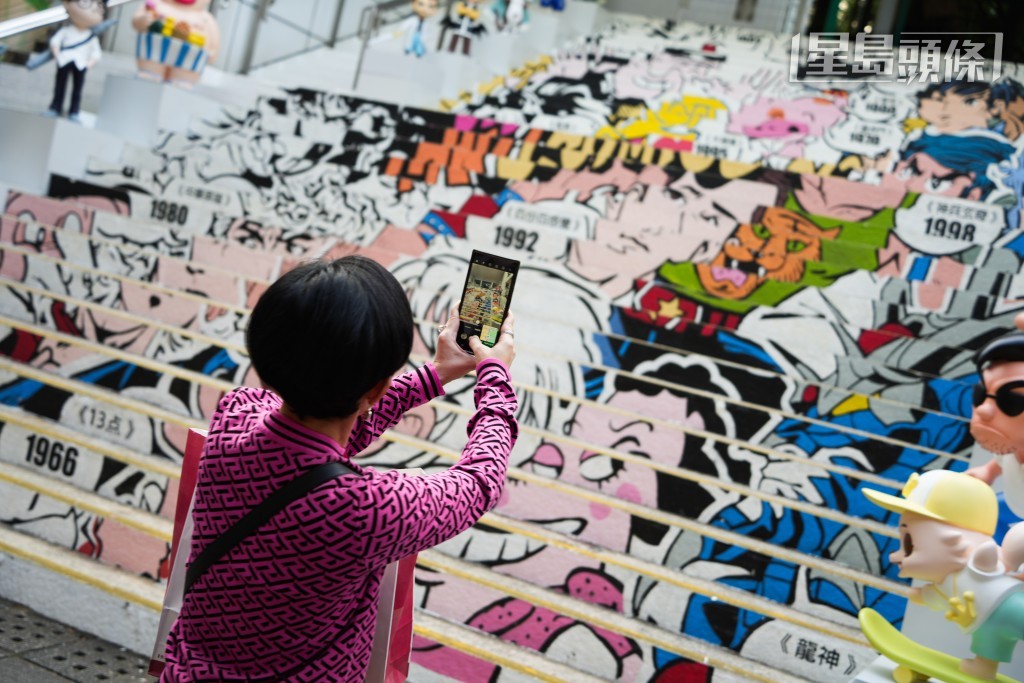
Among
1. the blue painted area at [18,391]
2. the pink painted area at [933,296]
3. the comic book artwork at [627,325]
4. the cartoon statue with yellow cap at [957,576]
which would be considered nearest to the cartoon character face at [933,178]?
the comic book artwork at [627,325]

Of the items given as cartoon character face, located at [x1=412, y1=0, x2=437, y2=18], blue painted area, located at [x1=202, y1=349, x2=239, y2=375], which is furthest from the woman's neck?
cartoon character face, located at [x1=412, y1=0, x2=437, y2=18]

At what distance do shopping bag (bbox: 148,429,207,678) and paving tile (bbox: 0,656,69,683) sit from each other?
1170mm

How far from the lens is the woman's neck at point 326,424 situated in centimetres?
113

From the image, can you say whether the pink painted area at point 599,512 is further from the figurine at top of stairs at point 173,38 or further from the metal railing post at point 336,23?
the metal railing post at point 336,23

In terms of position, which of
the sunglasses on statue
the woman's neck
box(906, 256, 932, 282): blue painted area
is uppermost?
box(906, 256, 932, 282): blue painted area

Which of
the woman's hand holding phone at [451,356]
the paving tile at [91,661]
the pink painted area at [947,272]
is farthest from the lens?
the pink painted area at [947,272]

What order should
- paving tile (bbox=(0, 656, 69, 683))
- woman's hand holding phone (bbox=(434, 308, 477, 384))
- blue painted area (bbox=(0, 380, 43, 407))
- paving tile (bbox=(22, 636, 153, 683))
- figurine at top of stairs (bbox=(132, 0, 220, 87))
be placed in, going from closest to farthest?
woman's hand holding phone (bbox=(434, 308, 477, 384))
paving tile (bbox=(0, 656, 69, 683))
paving tile (bbox=(22, 636, 153, 683))
blue painted area (bbox=(0, 380, 43, 407))
figurine at top of stairs (bbox=(132, 0, 220, 87))

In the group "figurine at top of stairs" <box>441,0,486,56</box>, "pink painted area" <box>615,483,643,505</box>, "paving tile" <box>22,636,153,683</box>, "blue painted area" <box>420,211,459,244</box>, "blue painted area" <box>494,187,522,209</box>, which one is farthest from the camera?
"figurine at top of stairs" <box>441,0,486,56</box>

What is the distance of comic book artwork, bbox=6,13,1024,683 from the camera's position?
2.69 meters

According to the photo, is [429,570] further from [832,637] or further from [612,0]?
[612,0]

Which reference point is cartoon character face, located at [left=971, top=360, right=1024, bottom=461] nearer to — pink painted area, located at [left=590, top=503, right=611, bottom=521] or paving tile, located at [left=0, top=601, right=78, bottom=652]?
pink painted area, located at [left=590, top=503, right=611, bottom=521]

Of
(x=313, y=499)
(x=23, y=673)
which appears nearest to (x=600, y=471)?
(x=23, y=673)

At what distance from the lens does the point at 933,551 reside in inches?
70.9

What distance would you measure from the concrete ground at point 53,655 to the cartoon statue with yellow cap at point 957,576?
6.15ft
